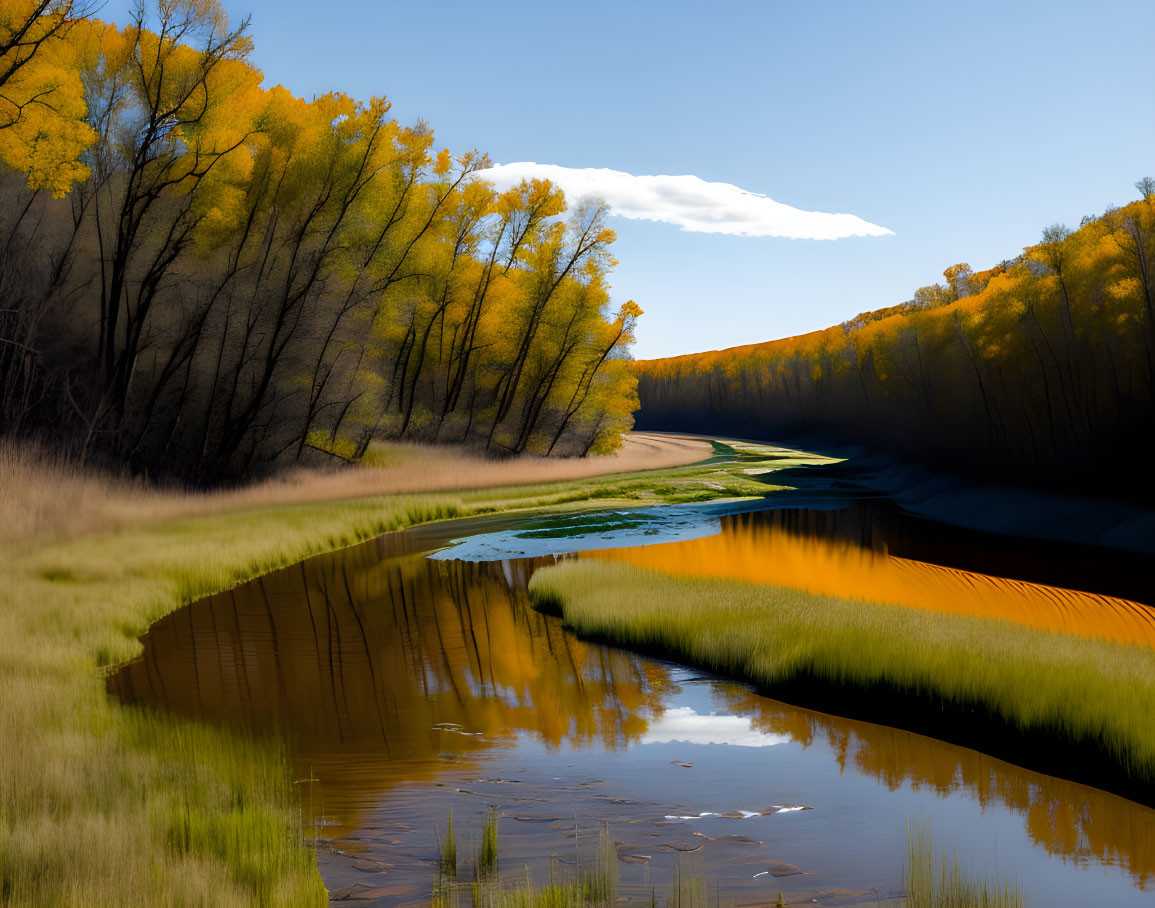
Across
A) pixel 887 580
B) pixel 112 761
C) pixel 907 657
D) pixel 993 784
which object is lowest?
pixel 887 580

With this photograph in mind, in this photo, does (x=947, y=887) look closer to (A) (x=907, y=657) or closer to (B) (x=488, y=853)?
(B) (x=488, y=853)

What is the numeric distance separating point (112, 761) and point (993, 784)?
744 cm

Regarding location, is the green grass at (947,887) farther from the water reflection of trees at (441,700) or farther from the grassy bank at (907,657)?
the grassy bank at (907,657)

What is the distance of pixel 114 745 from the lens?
7.49m

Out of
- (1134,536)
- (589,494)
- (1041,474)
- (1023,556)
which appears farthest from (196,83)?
(1041,474)

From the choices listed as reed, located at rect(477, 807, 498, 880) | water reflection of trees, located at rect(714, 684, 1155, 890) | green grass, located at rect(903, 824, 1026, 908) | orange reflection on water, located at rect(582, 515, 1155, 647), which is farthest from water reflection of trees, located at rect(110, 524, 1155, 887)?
orange reflection on water, located at rect(582, 515, 1155, 647)

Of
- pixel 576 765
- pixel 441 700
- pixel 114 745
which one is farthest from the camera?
pixel 441 700

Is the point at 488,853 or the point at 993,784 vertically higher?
the point at 488,853

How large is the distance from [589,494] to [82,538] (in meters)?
21.2

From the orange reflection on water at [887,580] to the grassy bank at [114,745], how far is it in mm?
9776

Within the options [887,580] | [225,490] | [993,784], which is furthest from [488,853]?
[225,490]

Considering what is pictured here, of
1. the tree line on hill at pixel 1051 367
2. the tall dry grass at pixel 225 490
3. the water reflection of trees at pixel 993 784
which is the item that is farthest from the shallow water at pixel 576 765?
the tree line on hill at pixel 1051 367

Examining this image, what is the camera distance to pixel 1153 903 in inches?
221

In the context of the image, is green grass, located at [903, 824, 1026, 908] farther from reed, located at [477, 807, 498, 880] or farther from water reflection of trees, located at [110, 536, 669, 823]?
water reflection of trees, located at [110, 536, 669, 823]
